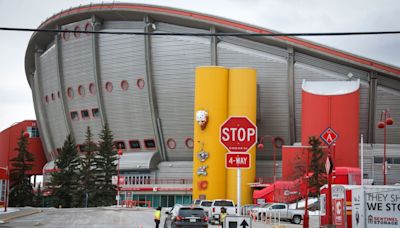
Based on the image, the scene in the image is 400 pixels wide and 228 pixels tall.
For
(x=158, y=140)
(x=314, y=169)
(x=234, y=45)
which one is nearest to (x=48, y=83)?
(x=158, y=140)

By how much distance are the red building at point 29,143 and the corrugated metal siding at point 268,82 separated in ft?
156

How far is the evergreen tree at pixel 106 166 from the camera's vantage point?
89438mm

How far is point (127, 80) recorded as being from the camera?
93.9 metres

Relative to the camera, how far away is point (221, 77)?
8106 centimetres

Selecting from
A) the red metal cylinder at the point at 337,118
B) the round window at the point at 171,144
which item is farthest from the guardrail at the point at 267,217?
the round window at the point at 171,144

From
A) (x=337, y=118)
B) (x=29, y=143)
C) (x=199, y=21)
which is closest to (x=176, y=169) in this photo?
(x=199, y=21)

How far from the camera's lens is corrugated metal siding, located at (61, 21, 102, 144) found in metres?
97.3

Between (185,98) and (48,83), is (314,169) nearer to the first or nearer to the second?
(185,98)

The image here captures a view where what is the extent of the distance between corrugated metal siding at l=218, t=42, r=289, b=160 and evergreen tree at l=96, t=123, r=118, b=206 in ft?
60.9

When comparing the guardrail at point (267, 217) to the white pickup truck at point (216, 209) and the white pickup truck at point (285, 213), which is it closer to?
the white pickup truck at point (285, 213)

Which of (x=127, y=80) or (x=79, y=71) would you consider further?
(x=79, y=71)

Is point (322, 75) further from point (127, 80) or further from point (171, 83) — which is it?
point (127, 80)

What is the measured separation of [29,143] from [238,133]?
10818 centimetres

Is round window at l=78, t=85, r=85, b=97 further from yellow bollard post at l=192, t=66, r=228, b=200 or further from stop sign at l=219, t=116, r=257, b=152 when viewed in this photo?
stop sign at l=219, t=116, r=257, b=152
